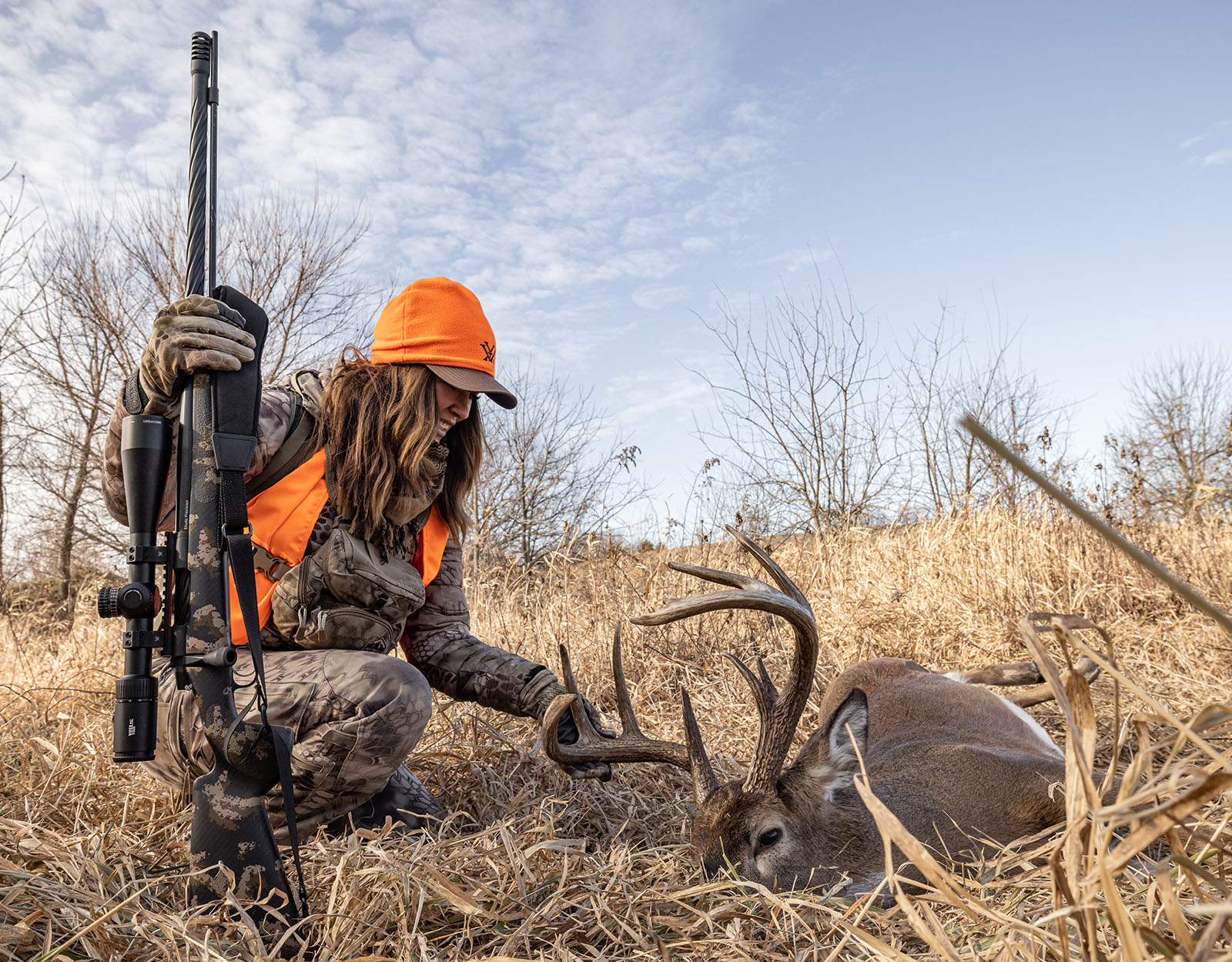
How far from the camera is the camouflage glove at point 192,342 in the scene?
8.70 feet

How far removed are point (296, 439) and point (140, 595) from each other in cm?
131

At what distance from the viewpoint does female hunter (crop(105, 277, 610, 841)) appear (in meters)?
3.27

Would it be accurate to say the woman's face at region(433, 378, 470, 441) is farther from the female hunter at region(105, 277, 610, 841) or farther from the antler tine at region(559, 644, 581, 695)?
the antler tine at region(559, 644, 581, 695)

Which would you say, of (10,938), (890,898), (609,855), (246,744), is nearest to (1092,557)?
(890,898)

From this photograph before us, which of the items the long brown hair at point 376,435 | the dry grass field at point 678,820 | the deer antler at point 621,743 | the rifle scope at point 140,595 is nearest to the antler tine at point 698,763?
the deer antler at point 621,743

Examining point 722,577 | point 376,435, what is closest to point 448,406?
point 376,435

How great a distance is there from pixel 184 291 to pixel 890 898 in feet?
10.00

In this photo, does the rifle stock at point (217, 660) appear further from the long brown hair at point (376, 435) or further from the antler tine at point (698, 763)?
the antler tine at point (698, 763)

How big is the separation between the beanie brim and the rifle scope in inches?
49.6

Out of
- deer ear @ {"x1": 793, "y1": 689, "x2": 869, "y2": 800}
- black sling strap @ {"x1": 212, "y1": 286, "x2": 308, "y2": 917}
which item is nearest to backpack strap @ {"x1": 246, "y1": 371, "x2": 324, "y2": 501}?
black sling strap @ {"x1": 212, "y1": 286, "x2": 308, "y2": 917}

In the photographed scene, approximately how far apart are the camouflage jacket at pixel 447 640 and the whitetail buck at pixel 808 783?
0.56 m

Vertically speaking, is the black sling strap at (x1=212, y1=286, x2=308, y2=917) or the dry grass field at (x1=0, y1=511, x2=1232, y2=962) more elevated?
the black sling strap at (x1=212, y1=286, x2=308, y2=917)

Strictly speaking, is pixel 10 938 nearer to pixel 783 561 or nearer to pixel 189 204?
pixel 189 204

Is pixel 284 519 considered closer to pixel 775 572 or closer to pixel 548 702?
pixel 548 702
